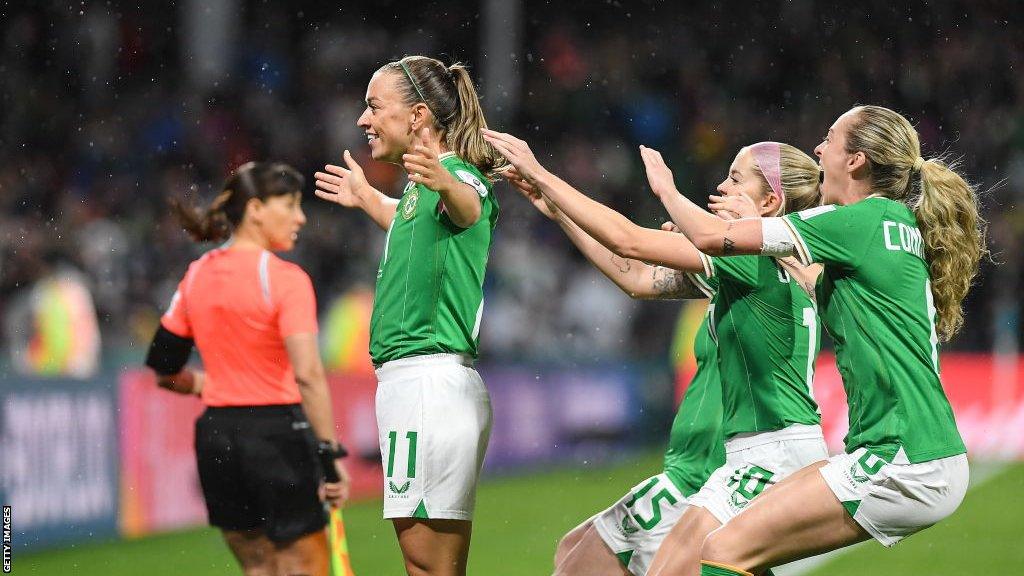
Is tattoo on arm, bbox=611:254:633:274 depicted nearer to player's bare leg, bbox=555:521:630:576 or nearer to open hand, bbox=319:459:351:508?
player's bare leg, bbox=555:521:630:576

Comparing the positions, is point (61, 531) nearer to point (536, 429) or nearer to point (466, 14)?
point (536, 429)

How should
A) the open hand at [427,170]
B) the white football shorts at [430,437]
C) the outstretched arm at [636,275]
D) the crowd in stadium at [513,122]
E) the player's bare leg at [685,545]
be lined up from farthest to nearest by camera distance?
the crowd in stadium at [513,122] → the outstretched arm at [636,275] → the player's bare leg at [685,545] → the white football shorts at [430,437] → the open hand at [427,170]

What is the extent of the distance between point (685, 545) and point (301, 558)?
69.5 inches

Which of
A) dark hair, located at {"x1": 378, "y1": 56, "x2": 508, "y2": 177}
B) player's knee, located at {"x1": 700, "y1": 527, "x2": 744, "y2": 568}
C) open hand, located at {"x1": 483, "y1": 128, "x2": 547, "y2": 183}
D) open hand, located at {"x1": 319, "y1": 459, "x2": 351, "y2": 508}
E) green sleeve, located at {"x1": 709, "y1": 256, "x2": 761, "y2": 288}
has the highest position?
dark hair, located at {"x1": 378, "y1": 56, "x2": 508, "y2": 177}

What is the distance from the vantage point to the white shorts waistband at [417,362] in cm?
462

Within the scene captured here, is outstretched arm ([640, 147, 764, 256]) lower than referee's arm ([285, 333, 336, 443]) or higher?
higher

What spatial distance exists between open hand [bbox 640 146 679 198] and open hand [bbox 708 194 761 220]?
0.42m

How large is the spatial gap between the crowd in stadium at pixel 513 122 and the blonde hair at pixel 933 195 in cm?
904

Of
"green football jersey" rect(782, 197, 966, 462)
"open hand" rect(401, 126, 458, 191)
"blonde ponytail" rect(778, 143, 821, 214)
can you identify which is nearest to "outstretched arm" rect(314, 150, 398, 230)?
"open hand" rect(401, 126, 458, 191)

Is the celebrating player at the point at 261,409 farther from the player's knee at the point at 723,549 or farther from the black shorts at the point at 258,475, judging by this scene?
the player's knee at the point at 723,549

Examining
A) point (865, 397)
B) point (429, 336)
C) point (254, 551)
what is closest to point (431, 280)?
point (429, 336)

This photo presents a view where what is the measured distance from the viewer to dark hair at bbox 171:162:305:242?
593 centimetres

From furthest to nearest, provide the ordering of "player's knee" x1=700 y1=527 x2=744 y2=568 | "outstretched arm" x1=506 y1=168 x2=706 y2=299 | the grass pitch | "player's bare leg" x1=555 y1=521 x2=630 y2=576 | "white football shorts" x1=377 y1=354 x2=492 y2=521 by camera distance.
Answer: the grass pitch, "outstretched arm" x1=506 y1=168 x2=706 y2=299, "player's bare leg" x1=555 y1=521 x2=630 y2=576, "white football shorts" x1=377 y1=354 x2=492 y2=521, "player's knee" x1=700 y1=527 x2=744 y2=568

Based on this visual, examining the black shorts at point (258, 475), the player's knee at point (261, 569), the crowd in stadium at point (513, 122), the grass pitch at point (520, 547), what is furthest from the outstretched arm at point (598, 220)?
the crowd in stadium at point (513, 122)
